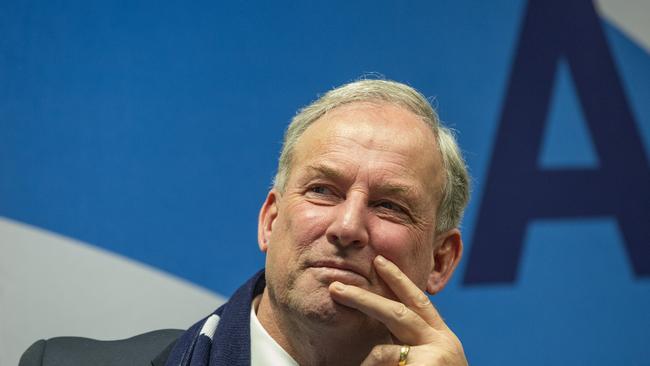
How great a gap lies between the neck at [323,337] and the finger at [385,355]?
46 mm

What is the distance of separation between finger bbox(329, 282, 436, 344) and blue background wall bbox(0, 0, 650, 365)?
94 centimetres

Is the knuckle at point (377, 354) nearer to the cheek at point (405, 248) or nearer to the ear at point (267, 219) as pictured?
the cheek at point (405, 248)

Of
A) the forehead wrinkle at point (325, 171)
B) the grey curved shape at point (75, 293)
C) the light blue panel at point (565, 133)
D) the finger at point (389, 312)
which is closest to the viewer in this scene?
the finger at point (389, 312)

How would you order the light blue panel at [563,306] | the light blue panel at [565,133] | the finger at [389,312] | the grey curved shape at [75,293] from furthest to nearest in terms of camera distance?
the light blue panel at [565,133]
the light blue panel at [563,306]
the grey curved shape at [75,293]
the finger at [389,312]

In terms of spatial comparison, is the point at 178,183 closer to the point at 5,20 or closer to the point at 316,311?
the point at 5,20

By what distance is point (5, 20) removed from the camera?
2.45 meters

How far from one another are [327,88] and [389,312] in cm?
118

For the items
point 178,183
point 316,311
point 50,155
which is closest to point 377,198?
point 316,311

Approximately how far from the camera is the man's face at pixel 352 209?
179 cm

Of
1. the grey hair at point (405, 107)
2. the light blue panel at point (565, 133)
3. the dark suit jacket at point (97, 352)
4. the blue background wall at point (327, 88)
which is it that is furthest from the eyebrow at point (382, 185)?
the light blue panel at point (565, 133)

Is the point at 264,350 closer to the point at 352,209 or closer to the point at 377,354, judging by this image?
the point at 377,354

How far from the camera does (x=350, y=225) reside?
1776 mm

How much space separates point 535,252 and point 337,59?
39.4 inches

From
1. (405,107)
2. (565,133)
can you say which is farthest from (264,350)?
(565,133)
